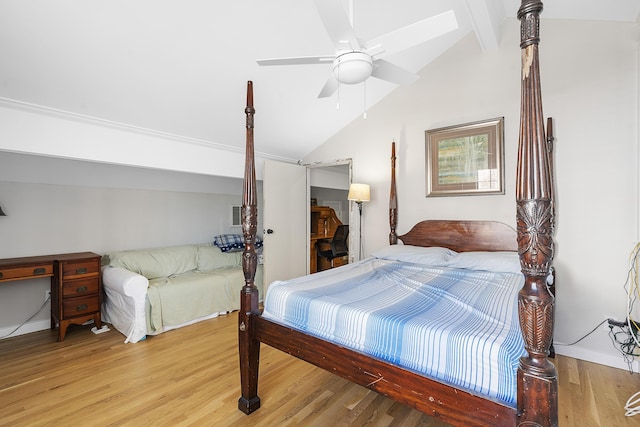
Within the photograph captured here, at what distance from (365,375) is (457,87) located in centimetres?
312

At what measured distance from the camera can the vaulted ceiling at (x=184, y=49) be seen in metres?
1.97

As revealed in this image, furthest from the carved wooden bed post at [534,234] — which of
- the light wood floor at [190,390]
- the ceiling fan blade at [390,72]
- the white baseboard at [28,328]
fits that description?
the white baseboard at [28,328]

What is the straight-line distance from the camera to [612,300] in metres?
2.45

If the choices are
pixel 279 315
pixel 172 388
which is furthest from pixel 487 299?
pixel 172 388

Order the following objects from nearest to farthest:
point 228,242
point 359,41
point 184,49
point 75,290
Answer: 1. point 359,41
2. point 184,49
3. point 75,290
4. point 228,242

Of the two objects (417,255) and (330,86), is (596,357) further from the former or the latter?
(330,86)

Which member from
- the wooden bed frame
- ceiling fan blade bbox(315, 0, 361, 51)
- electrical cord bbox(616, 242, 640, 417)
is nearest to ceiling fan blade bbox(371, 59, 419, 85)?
ceiling fan blade bbox(315, 0, 361, 51)

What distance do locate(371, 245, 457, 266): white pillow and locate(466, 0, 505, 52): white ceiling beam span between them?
2077mm

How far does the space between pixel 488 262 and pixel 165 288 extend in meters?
3.16

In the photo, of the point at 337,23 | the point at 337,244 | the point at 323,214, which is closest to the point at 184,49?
the point at 337,23

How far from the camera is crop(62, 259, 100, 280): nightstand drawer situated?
2.88 meters

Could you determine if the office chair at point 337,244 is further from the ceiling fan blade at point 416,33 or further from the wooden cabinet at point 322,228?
the ceiling fan blade at point 416,33

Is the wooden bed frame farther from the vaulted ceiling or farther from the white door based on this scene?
the white door

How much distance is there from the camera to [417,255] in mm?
2840
